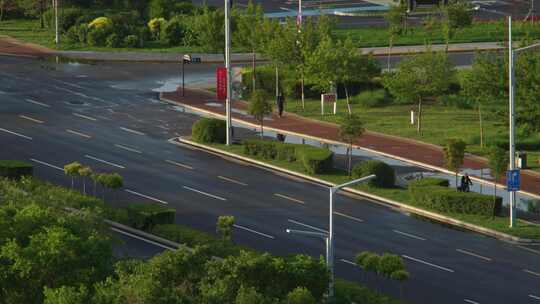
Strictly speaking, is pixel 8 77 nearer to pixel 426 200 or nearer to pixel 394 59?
pixel 394 59

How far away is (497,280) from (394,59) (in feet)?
163

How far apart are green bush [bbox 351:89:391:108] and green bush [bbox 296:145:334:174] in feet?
55.2

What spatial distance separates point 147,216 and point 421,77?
25917 mm

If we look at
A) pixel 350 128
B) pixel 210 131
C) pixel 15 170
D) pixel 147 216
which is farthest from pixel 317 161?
pixel 147 216

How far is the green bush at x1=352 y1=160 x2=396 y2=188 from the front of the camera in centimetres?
6488

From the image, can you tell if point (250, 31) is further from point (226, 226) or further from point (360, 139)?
point (226, 226)

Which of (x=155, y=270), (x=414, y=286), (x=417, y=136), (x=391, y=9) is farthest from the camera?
(x=391, y=9)

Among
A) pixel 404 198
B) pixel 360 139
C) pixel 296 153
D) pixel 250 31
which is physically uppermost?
pixel 250 31

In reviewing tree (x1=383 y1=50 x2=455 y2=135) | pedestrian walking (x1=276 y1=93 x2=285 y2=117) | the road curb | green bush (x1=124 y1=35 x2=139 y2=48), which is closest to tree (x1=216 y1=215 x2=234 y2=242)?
the road curb

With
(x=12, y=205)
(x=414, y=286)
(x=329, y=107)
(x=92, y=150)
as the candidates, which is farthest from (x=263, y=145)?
(x=12, y=205)

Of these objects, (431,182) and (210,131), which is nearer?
(431,182)

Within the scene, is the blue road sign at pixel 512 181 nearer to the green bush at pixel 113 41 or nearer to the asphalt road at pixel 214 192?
the asphalt road at pixel 214 192

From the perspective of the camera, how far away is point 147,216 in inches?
2190

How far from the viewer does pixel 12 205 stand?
150 feet
